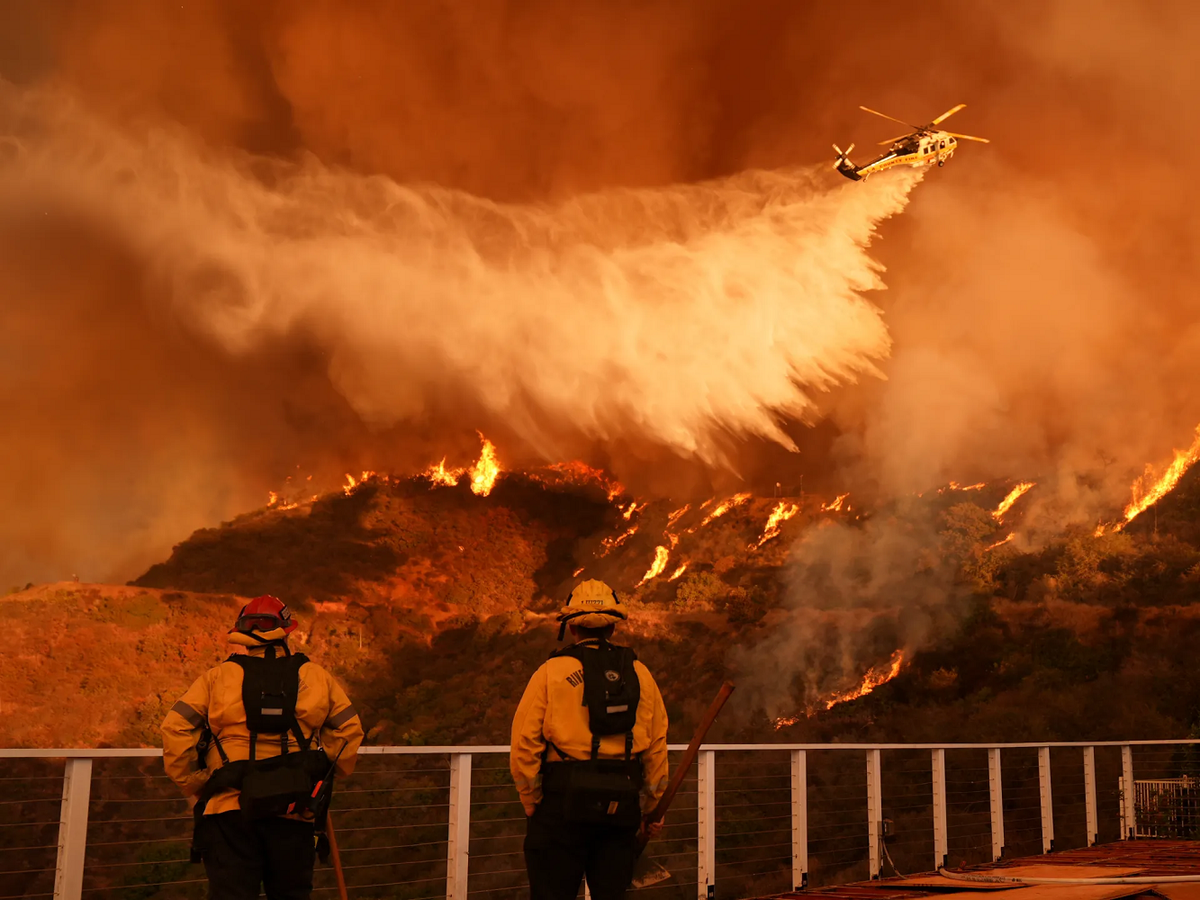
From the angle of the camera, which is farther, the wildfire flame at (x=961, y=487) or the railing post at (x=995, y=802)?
the wildfire flame at (x=961, y=487)

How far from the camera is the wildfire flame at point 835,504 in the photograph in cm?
5244

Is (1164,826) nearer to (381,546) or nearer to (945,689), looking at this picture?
(945,689)

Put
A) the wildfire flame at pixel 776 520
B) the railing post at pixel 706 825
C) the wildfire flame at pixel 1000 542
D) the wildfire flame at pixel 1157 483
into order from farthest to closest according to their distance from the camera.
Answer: the wildfire flame at pixel 776 520 → the wildfire flame at pixel 1000 542 → the wildfire flame at pixel 1157 483 → the railing post at pixel 706 825

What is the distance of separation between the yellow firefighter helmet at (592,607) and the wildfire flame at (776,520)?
167 ft

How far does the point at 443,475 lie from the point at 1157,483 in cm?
4170

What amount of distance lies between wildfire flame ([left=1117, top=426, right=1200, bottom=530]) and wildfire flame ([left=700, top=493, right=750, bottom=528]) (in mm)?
19962

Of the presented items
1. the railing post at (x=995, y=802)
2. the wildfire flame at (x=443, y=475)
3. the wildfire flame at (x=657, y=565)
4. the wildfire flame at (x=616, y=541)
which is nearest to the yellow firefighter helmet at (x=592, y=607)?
the railing post at (x=995, y=802)

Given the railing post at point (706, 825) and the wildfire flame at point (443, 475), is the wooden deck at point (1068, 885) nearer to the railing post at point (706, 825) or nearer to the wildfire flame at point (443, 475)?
the railing post at point (706, 825)

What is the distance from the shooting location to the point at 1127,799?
34.7 ft

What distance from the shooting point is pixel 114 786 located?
32625 mm

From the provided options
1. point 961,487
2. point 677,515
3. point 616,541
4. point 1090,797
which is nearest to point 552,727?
point 1090,797

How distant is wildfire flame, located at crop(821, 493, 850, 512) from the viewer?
52.4m

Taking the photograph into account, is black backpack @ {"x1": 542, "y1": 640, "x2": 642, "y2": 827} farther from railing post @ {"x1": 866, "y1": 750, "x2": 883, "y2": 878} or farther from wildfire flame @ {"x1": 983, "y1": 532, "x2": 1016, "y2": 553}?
wildfire flame @ {"x1": 983, "y1": 532, "x2": 1016, "y2": 553}

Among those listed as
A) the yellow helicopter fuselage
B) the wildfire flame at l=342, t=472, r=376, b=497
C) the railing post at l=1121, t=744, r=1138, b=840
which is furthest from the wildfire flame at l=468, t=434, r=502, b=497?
the railing post at l=1121, t=744, r=1138, b=840
